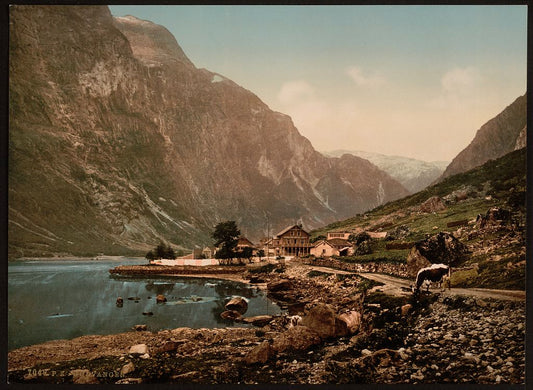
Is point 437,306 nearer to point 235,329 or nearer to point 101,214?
point 235,329

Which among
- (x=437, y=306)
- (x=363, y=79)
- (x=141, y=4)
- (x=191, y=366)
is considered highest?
(x=141, y=4)

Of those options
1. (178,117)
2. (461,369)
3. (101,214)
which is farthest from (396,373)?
(178,117)

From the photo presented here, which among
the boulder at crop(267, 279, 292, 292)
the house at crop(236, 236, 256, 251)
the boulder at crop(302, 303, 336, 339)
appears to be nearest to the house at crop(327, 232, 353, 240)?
the boulder at crop(267, 279, 292, 292)

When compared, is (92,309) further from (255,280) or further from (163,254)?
(163,254)

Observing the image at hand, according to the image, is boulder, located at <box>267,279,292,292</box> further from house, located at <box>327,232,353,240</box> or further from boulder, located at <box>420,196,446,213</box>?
boulder, located at <box>420,196,446,213</box>

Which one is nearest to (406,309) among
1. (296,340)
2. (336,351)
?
(336,351)

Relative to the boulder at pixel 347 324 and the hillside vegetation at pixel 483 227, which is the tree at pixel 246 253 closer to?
the hillside vegetation at pixel 483 227
